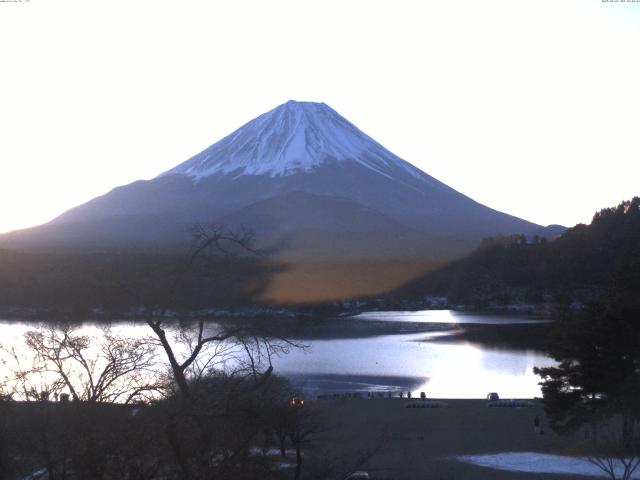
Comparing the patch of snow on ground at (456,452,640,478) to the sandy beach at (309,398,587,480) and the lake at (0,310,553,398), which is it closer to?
the sandy beach at (309,398,587,480)

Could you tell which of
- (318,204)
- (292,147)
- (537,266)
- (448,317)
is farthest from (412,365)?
(292,147)

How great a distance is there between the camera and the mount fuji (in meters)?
45.6

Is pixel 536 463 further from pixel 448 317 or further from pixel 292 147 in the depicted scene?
pixel 292 147

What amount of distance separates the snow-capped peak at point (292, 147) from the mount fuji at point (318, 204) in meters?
0.11

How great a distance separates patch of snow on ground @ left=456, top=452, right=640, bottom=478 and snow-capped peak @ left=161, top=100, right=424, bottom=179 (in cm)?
7175

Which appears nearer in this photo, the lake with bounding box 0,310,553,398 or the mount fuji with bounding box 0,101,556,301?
the lake with bounding box 0,310,553,398

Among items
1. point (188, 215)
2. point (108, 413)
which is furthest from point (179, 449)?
point (188, 215)

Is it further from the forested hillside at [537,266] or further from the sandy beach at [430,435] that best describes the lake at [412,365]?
the forested hillside at [537,266]

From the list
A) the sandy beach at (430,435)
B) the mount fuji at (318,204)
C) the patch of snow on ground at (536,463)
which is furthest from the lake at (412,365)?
the mount fuji at (318,204)

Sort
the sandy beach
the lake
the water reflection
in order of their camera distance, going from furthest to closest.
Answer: the water reflection, the lake, the sandy beach

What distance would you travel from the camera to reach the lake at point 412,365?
53.5 feet

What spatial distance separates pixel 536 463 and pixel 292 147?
78707 mm

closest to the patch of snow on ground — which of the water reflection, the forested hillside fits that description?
the water reflection

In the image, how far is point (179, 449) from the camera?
2789 millimetres
